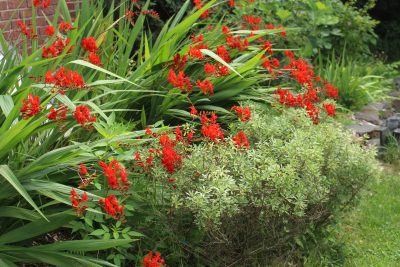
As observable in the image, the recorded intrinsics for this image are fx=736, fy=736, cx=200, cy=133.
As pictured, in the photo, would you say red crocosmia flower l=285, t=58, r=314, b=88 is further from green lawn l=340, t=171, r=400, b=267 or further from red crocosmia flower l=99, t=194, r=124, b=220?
red crocosmia flower l=99, t=194, r=124, b=220

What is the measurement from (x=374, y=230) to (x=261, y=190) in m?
1.76

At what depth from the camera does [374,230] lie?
5070 mm

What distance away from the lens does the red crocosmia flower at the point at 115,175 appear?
305cm

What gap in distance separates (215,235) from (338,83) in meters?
4.12

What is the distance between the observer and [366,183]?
13.8 feet

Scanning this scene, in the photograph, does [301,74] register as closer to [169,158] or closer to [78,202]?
A: [169,158]

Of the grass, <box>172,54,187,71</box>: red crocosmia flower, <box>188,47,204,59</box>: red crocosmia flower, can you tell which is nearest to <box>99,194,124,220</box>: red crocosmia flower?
<box>188,47,204,59</box>: red crocosmia flower

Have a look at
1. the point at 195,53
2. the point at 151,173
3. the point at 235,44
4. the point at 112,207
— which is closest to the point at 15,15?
the point at 235,44

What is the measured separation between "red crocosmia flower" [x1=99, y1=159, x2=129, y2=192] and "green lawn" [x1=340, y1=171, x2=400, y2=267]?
174 centimetres

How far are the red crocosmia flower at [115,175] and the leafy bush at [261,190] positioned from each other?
0.34 metres

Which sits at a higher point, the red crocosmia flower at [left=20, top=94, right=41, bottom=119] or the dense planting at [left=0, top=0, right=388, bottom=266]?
the red crocosmia flower at [left=20, top=94, right=41, bottom=119]

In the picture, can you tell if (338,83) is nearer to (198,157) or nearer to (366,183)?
(366,183)

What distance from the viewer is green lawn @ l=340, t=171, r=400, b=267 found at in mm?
4574

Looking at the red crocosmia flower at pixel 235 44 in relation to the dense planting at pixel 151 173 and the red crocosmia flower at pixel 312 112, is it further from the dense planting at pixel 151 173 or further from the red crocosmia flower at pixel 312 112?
the red crocosmia flower at pixel 312 112
